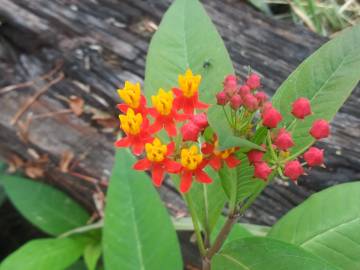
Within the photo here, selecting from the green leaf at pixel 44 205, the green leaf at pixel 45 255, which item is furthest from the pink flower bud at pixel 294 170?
the green leaf at pixel 44 205

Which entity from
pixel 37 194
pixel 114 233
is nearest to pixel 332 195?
pixel 114 233

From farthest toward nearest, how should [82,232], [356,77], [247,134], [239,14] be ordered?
[239,14]
[82,232]
[356,77]
[247,134]

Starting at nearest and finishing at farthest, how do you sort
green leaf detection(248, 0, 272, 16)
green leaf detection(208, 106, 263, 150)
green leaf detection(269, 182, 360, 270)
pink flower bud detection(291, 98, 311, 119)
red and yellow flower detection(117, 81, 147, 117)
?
1. green leaf detection(208, 106, 263, 150)
2. pink flower bud detection(291, 98, 311, 119)
3. red and yellow flower detection(117, 81, 147, 117)
4. green leaf detection(269, 182, 360, 270)
5. green leaf detection(248, 0, 272, 16)

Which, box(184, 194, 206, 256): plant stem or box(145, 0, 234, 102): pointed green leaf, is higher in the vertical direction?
box(145, 0, 234, 102): pointed green leaf

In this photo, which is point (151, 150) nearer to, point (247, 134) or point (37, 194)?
point (247, 134)

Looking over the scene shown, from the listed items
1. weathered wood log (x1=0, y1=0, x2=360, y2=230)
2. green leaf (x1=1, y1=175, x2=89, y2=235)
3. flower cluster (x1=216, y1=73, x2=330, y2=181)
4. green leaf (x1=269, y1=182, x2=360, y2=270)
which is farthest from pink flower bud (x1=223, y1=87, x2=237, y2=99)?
green leaf (x1=1, y1=175, x2=89, y2=235)

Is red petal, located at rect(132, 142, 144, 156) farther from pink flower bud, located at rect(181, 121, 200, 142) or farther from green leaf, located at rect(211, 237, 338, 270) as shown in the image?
green leaf, located at rect(211, 237, 338, 270)

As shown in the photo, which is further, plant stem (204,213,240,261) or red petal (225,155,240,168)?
plant stem (204,213,240,261)
